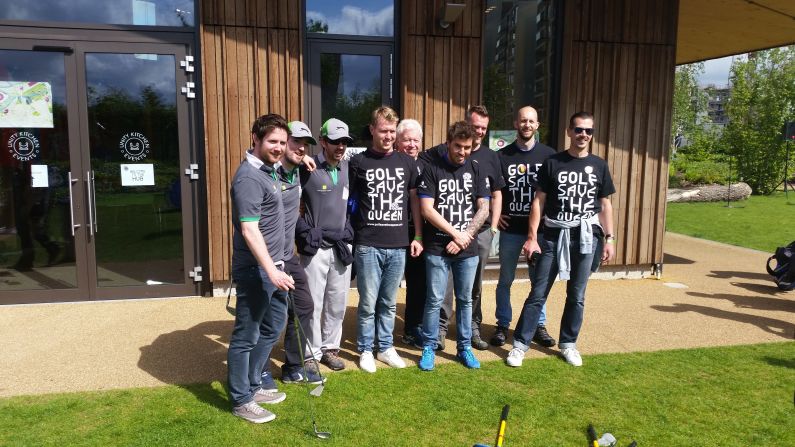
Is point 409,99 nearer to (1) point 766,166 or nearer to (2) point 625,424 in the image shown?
(2) point 625,424

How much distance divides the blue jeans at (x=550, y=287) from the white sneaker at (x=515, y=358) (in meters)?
0.04

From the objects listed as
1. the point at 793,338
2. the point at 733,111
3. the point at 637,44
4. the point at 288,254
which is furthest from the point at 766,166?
the point at 288,254

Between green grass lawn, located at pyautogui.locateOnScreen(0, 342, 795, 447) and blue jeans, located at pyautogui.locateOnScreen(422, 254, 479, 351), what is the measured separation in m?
0.26

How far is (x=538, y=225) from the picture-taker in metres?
4.25

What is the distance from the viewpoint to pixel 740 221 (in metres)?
12.7

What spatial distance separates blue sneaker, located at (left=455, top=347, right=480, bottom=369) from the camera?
407 cm

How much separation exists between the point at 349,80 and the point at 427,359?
3.34 meters

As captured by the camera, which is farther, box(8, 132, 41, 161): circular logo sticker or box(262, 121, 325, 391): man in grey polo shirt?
box(8, 132, 41, 161): circular logo sticker

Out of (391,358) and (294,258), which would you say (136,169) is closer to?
(294,258)

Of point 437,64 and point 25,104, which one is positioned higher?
point 437,64

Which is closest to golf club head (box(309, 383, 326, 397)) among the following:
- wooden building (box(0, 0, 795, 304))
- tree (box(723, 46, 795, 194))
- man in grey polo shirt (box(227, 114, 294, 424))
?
man in grey polo shirt (box(227, 114, 294, 424))

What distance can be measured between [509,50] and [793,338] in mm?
4000

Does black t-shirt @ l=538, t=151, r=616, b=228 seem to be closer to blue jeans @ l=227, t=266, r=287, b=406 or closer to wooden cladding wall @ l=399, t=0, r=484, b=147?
blue jeans @ l=227, t=266, r=287, b=406

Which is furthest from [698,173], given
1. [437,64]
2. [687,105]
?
[437,64]
